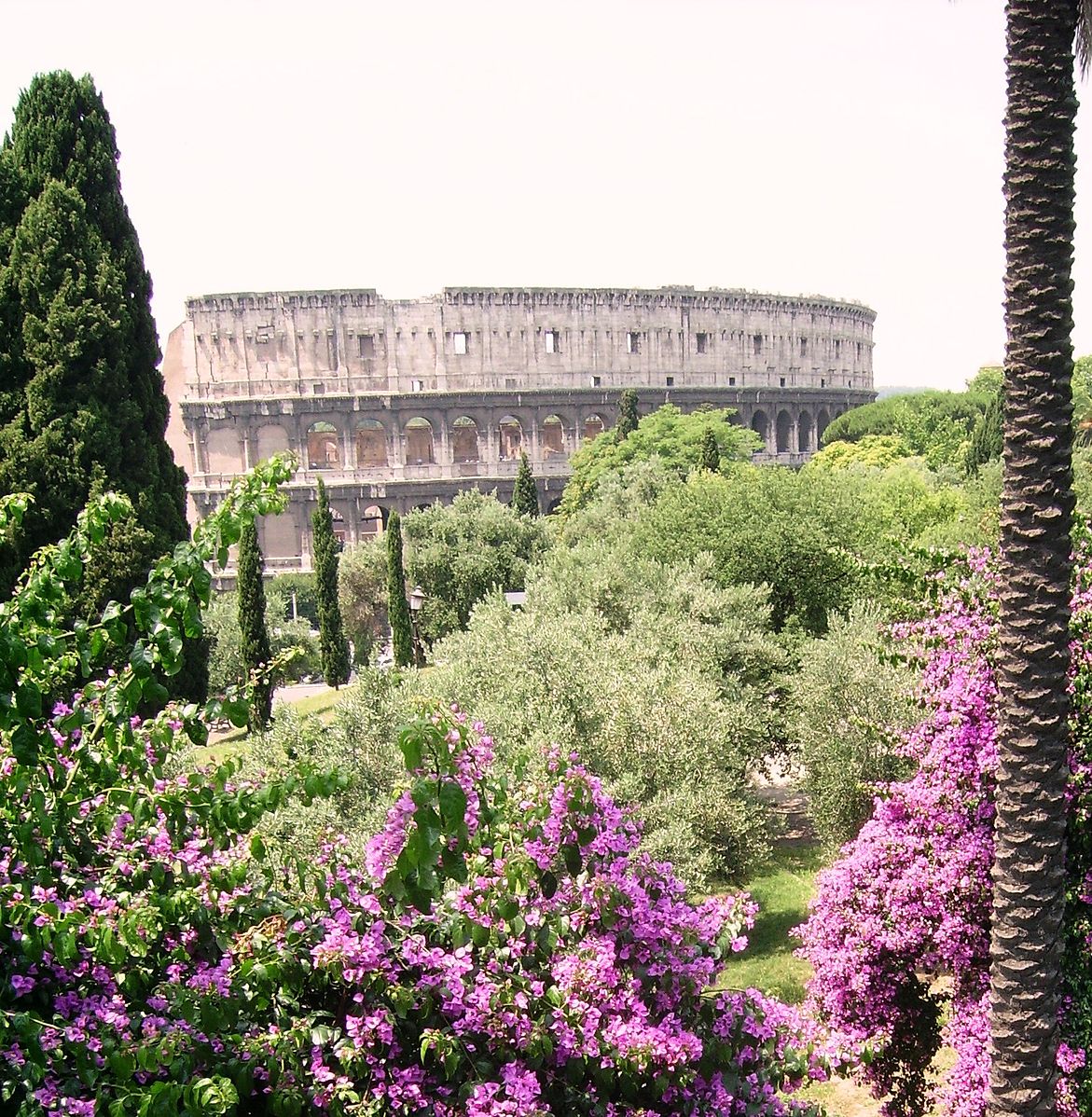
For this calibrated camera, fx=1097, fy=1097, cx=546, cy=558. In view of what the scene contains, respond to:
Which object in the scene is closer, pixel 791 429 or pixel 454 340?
pixel 454 340

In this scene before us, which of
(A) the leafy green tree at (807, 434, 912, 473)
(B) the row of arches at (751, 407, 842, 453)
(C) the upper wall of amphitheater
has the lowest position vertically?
(A) the leafy green tree at (807, 434, 912, 473)

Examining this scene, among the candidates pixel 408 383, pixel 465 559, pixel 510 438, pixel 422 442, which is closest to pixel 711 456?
pixel 465 559

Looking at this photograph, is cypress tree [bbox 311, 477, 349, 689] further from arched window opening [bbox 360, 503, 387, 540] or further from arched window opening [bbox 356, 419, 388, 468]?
arched window opening [bbox 356, 419, 388, 468]

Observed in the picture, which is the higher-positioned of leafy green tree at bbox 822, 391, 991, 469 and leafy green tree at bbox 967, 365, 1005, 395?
leafy green tree at bbox 967, 365, 1005, 395

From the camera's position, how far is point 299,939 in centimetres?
393

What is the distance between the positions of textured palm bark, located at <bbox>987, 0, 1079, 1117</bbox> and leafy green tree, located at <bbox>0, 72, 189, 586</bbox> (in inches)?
605

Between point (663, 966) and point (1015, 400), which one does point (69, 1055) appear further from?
point (1015, 400)

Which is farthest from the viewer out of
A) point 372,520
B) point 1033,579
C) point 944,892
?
point 372,520

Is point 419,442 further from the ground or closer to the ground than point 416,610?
further from the ground

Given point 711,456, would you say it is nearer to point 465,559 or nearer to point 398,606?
point 465,559

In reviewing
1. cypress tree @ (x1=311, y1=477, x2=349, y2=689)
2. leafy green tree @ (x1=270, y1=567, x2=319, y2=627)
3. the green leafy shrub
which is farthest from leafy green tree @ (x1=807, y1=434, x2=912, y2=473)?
the green leafy shrub

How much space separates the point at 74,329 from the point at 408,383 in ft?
128

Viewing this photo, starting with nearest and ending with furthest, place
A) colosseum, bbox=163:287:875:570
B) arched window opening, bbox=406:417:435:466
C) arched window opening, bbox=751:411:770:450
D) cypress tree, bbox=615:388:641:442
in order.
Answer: cypress tree, bbox=615:388:641:442 → colosseum, bbox=163:287:875:570 → arched window opening, bbox=406:417:435:466 → arched window opening, bbox=751:411:770:450

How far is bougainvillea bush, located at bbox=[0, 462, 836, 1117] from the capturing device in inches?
140
